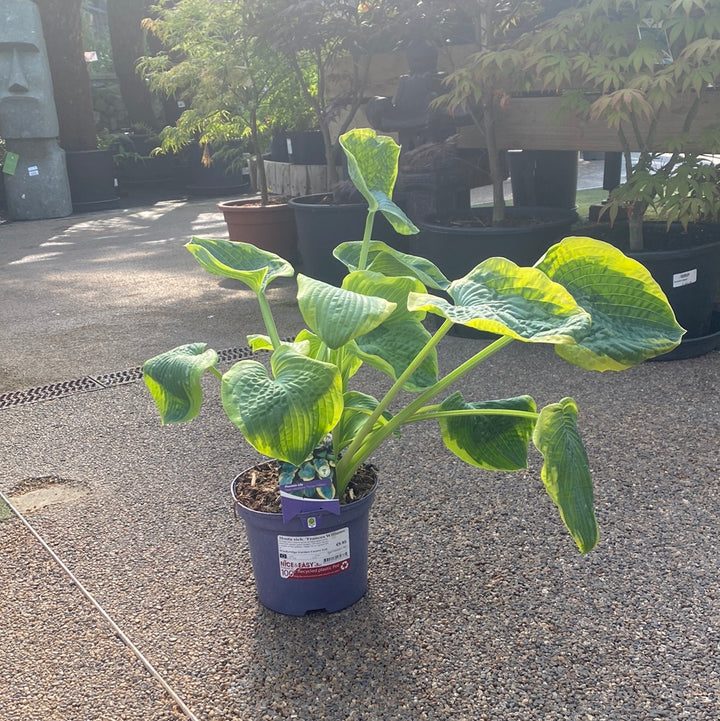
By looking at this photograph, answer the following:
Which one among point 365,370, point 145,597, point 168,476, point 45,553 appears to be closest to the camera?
point 145,597

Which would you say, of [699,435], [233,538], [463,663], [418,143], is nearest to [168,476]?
[233,538]

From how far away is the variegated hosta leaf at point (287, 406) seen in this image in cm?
138

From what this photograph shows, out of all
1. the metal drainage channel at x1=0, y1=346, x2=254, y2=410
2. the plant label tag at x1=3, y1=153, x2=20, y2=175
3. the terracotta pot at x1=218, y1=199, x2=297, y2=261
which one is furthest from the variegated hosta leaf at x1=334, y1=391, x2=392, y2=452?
the plant label tag at x1=3, y1=153, x2=20, y2=175

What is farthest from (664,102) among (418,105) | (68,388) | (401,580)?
(68,388)

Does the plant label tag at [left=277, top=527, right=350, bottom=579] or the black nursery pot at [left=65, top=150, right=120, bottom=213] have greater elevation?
the black nursery pot at [left=65, top=150, right=120, bottom=213]

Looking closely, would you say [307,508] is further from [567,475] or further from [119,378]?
[119,378]

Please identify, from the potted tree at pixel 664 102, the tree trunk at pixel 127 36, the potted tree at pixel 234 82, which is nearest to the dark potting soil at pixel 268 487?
the potted tree at pixel 664 102

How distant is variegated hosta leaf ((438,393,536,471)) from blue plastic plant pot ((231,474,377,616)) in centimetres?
23

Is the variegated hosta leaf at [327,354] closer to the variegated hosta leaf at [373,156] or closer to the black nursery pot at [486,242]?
the variegated hosta leaf at [373,156]

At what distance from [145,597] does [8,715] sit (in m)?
0.41

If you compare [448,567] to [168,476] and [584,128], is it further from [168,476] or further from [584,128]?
[584,128]

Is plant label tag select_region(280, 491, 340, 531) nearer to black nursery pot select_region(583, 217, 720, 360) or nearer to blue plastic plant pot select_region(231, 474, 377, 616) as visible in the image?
blue plastic plant pot select_region(231, 474, 377, 616)

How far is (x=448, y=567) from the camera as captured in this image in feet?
6.51

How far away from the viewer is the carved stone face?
26.7 ft
